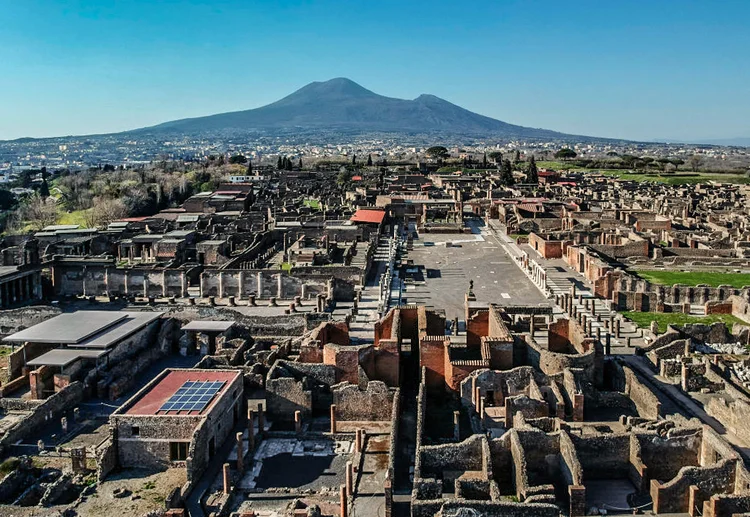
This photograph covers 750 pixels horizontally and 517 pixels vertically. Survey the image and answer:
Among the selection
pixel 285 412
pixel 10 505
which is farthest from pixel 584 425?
pixel 10 505

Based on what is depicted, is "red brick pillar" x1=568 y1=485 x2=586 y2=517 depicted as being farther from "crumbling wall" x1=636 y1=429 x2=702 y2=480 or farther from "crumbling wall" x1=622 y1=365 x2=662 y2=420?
"crumbling wall" x1=622 y1=365 x2=662 y2=420

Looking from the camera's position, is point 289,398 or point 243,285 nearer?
point 289,398

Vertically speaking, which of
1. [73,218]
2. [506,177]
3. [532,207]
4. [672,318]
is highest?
[506,177]

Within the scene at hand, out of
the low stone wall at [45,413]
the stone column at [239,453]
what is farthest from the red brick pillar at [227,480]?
the low stone wall at [45,413]

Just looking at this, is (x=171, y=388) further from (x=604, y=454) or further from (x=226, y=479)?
(x=604, y=454)

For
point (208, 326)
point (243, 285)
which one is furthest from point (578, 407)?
point (243, 285)

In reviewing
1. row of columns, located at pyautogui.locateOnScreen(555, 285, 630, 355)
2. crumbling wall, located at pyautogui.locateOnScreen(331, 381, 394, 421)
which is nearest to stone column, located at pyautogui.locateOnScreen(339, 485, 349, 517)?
crumbling wall, located at pyautogui.locateOnScreen(331, 381, 394, 421)
